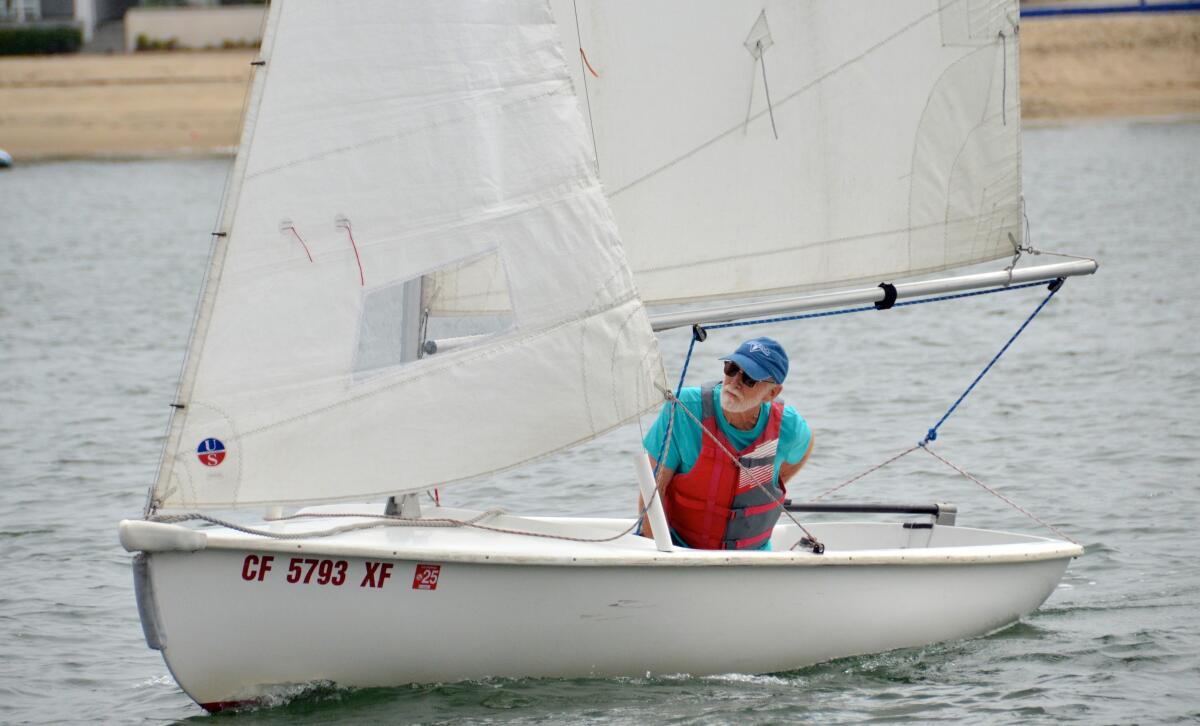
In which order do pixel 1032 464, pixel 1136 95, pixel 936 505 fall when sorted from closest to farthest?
1. pixel 936 505
2. pixel 1032 464
3. pixel 1136 95

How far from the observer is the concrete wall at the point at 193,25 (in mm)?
47062

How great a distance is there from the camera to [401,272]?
5.45 meters

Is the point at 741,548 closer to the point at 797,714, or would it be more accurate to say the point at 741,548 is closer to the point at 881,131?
the point at 797,714

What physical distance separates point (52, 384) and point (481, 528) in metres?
8.73

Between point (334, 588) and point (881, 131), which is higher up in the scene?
point (881, 131)

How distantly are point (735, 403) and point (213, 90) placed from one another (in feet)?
117

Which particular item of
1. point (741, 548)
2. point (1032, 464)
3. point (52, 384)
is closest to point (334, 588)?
point (741, 548)

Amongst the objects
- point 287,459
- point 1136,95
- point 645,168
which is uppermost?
point 1136,95

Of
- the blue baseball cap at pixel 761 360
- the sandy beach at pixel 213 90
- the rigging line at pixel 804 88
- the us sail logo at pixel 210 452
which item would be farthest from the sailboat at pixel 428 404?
the sandy beach at pixel 213 90

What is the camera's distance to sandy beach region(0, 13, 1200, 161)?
3869cm

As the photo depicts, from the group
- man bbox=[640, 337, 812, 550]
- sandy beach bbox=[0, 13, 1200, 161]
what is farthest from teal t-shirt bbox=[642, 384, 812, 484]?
sandy beach bbox=[0, 13, 1200, 161]

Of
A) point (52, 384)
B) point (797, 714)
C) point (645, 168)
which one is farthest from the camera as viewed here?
point (52, 384)

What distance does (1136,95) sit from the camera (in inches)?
1583

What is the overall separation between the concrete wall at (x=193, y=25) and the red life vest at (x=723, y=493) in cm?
4303
